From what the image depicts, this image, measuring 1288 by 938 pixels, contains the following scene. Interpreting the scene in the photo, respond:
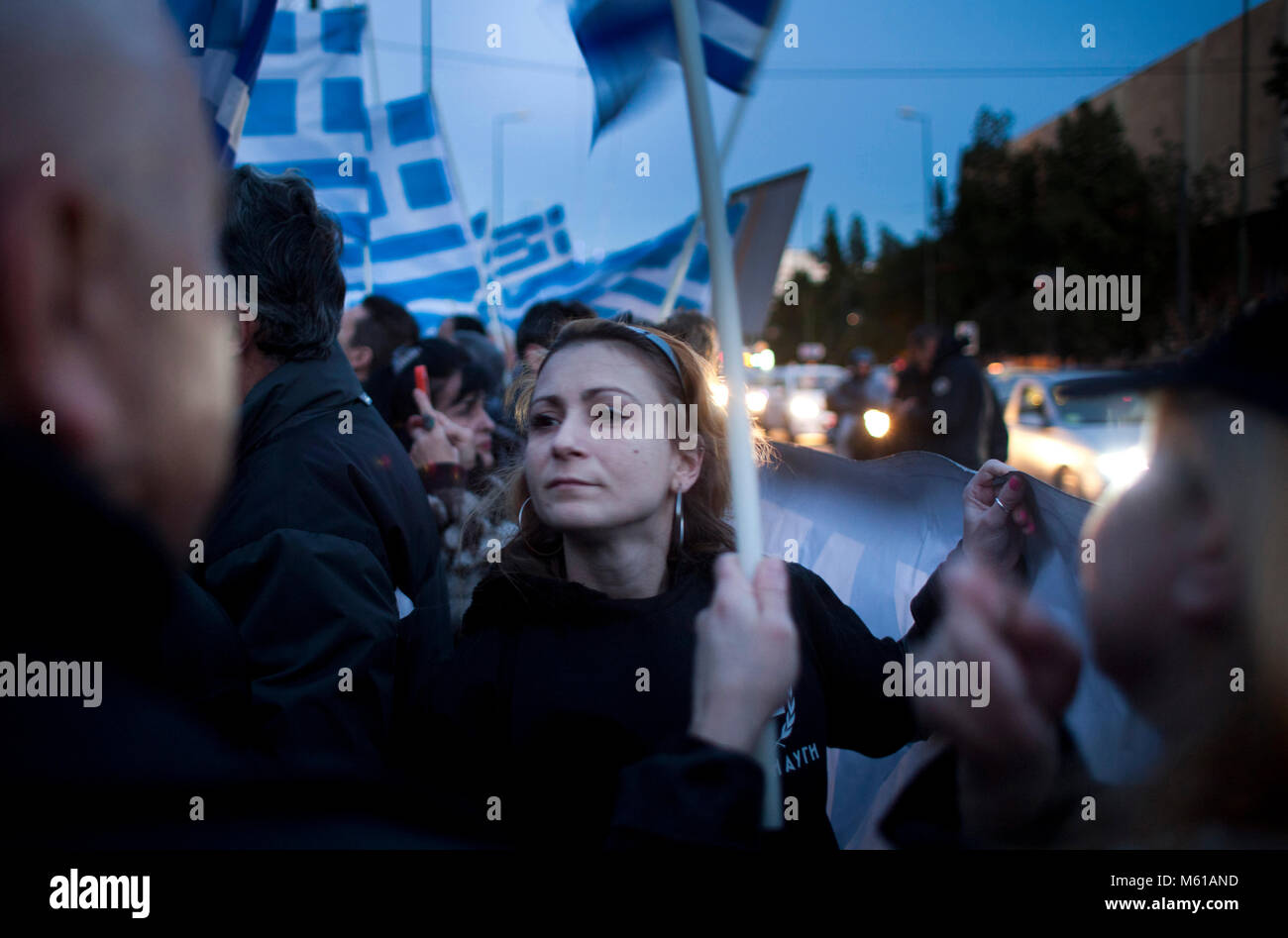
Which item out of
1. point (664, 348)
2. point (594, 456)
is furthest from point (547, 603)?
point (664, 348)

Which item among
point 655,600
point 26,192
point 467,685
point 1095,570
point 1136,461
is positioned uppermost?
point 26,192

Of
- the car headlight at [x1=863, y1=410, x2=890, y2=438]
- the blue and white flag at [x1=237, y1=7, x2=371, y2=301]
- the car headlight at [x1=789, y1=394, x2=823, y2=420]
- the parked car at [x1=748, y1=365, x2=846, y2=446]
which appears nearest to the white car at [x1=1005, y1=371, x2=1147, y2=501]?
the car headlight at [x1=863, y1=410, x2=890, y2=438]

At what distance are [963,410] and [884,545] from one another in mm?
4036

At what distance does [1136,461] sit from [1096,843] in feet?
1.57

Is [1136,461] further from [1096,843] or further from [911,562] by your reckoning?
[911,562]

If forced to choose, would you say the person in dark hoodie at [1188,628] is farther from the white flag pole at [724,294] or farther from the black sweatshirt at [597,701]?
the black sweatshirt at [597,701]

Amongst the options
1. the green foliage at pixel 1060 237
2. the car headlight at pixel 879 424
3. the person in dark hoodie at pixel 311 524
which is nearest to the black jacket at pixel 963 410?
the car headlight at pixel 879 424

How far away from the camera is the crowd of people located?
743 millimetres

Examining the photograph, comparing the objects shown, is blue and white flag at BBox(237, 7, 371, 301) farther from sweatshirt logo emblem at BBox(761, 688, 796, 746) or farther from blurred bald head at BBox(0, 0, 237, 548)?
blurred bald head at BBox(0, 0, 237, 548)

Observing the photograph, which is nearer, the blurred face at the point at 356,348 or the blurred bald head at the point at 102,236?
the blurred bald head at the point at 102,236

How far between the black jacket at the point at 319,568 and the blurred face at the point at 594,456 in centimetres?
40

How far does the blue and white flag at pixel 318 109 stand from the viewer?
513cm
